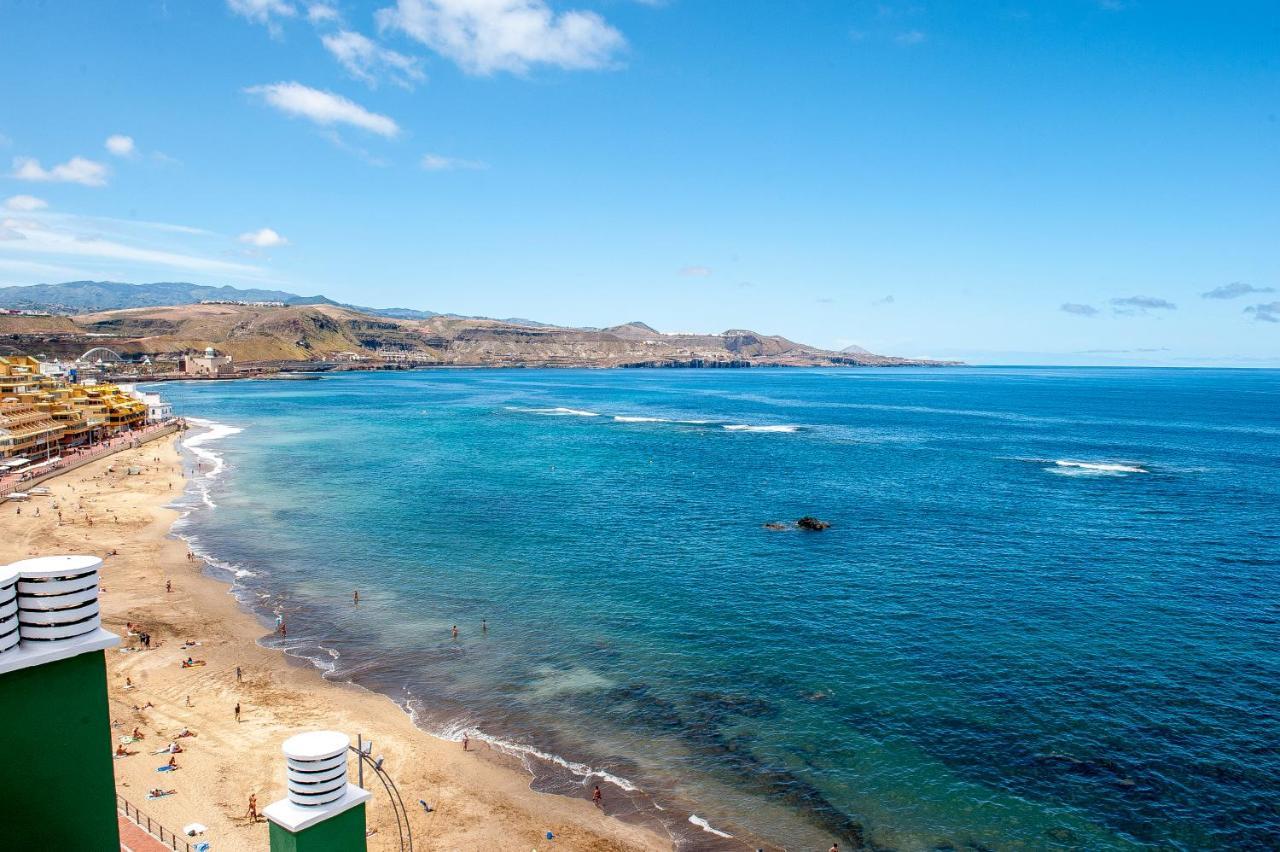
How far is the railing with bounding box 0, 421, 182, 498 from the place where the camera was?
6831 cm

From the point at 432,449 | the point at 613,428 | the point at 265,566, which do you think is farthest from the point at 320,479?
the point at 613,428

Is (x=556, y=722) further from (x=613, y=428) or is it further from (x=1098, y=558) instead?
(x=613, y=428)

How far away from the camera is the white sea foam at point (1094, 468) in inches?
3371

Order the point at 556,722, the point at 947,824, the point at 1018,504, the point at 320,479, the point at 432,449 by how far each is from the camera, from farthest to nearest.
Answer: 1. the point at 432,449
2. the point at 320,479
3. the point at 1018,504
4. the point at 556,722
5. the point at 947,824

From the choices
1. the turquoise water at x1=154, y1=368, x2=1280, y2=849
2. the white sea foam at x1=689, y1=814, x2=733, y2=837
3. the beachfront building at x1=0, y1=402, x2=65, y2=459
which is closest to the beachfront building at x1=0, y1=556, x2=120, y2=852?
the turquoise water at x1=154, y1=368, x2=1280, y2=849

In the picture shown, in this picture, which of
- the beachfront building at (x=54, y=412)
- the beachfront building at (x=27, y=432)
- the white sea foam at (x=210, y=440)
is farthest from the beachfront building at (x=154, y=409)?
the beachfront building at (x=27, y=432)

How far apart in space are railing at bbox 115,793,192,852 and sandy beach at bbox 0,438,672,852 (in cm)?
54

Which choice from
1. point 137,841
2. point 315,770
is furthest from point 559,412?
point 315,770

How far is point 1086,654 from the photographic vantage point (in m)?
37.8

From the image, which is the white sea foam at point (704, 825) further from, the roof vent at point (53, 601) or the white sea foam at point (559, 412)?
the white sea foam at point (559, 412)

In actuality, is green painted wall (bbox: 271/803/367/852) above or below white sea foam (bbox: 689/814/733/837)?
above

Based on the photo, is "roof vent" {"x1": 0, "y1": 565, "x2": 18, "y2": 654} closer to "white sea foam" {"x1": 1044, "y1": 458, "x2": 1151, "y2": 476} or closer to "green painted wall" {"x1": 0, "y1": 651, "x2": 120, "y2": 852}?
"green painted wall" {"x1": 0, "y1": 651, "x2": 120, "y2": 852}

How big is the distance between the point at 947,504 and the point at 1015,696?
127 ft

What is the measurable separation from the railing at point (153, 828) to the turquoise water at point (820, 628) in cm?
1003
